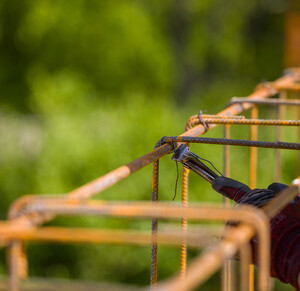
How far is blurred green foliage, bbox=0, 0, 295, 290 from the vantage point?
224 inches

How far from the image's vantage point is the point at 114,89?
1042 centimetres

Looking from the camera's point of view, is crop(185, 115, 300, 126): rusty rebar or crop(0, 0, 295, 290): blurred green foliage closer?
crop(185, 115, 300, 126): rusty rebar

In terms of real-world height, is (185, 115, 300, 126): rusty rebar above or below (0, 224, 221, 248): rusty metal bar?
above

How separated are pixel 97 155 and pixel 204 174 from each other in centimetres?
438

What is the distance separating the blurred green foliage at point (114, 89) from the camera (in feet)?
18.7

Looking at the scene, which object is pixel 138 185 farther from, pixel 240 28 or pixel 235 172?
pixel 240 28

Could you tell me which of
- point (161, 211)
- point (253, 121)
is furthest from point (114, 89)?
point (161, 211)

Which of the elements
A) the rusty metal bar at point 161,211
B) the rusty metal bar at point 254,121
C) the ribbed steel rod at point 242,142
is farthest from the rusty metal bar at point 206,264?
the rusty metal bar at point 254,121

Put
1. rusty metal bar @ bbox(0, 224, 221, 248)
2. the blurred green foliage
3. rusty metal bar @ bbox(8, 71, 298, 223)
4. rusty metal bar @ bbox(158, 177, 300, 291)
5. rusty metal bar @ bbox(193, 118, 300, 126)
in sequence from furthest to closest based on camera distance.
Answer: the blurred green foliage → rusty metal bar @ bbox(193, 118, 300, 126) → rusty metal bar @ bbox(8, 71, 298, 223) → rusty metal bar @ bbox(0, 224, 221, 248) → rusty metal bar @ bbox(158, 177, 300, 291)

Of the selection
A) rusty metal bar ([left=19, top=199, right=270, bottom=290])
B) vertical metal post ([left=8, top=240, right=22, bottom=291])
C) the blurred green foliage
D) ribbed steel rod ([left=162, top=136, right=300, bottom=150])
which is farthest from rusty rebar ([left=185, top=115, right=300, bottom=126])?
the blurred green foliage

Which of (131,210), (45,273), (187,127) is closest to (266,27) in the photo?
(45,273)

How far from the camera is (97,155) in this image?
564 cm

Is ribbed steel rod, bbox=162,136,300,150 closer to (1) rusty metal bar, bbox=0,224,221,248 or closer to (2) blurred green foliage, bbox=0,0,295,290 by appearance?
(1) rusty metal bar, bbox=0,224,221,248

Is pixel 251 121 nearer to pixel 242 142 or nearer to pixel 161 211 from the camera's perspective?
pixel 242 142
